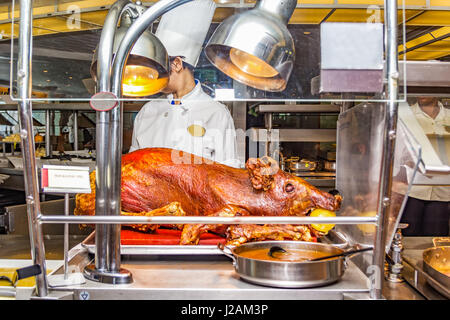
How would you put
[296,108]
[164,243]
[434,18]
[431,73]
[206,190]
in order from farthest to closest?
[434,18], [296,108], [206,190], [431,73], [164,243]

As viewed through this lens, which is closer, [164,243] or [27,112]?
[27,112]

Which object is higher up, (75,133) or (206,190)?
(75,133)

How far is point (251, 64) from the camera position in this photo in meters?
1.22

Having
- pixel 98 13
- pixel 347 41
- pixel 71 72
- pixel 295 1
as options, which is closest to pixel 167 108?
pixel 98 13

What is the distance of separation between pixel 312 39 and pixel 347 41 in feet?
0.34

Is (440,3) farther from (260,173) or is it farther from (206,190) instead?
(206,190)

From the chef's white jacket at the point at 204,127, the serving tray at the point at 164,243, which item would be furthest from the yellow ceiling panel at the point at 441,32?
the serving tray at the point at 164,243

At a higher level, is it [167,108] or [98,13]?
[98,13]

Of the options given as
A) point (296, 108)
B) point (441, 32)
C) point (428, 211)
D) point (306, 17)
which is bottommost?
point (428, 211)

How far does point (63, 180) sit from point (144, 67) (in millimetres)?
435

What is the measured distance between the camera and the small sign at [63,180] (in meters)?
1.16

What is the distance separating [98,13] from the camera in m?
1.43

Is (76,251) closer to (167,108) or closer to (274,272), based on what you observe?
(274,272)

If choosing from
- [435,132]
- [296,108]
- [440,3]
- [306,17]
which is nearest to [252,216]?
[306,17]
